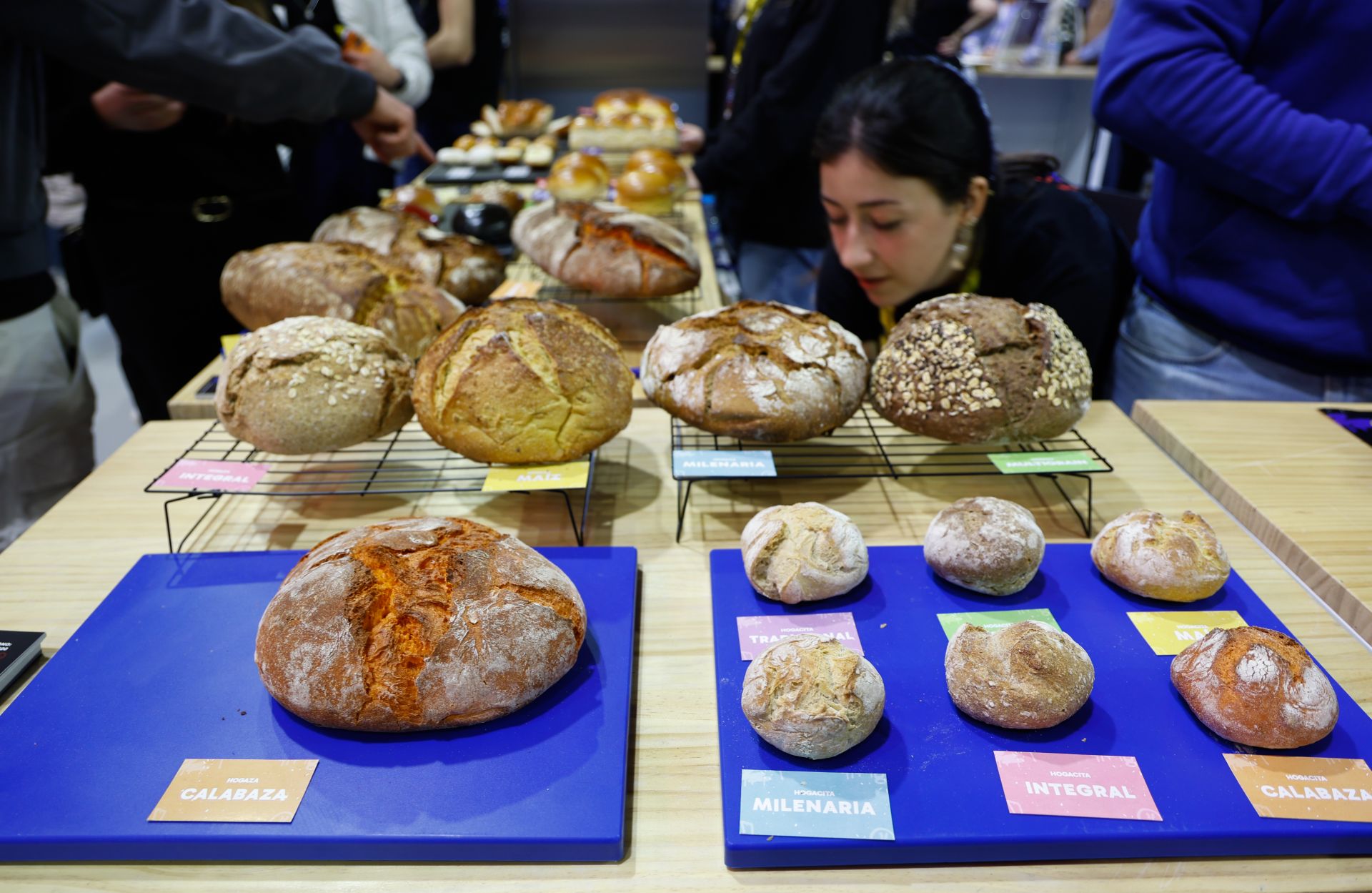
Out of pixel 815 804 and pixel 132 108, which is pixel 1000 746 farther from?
pixel 132 108

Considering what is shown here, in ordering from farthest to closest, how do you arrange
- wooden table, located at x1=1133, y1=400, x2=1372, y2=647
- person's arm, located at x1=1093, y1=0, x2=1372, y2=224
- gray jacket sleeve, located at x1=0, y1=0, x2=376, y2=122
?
gray jacket sleeve, located at x1=0, y1=0, x2=376, y2=122
person's arm, located at x1=1093, y1=0, x2=1372, y2=224
wooden table, located at x1=1133, y1=400, x2=1372, y2=647

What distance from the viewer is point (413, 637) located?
3.60 feet

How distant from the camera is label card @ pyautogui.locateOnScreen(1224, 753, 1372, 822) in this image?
0.98 m

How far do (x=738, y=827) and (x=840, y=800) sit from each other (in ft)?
0.45

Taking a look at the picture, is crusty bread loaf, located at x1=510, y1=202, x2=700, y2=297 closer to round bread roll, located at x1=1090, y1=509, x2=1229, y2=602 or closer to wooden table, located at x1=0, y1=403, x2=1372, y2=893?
wooden table, located at x1=0, y1=403, x2=1372, y2=893

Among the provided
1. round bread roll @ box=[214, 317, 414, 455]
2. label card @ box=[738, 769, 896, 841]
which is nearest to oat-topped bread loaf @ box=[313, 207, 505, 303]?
round bread roll @ box=[214, 317, 414, 455]

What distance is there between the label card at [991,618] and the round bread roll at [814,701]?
27 centimetres

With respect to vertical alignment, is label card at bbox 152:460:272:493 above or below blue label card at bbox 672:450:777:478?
below

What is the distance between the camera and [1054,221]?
2.12 m

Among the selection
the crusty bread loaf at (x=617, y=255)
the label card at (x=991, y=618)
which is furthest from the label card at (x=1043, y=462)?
the crusty bread loaf at (x=617, y=255)

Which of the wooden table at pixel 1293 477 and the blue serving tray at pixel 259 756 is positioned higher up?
the wooden table at pixel 1293 477

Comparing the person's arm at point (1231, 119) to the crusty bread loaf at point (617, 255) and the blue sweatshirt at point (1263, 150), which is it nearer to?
the blue sweatshirt at point (1263, 150)

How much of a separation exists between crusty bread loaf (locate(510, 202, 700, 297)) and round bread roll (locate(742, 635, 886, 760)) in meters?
1.53

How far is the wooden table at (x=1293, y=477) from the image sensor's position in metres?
1.44
